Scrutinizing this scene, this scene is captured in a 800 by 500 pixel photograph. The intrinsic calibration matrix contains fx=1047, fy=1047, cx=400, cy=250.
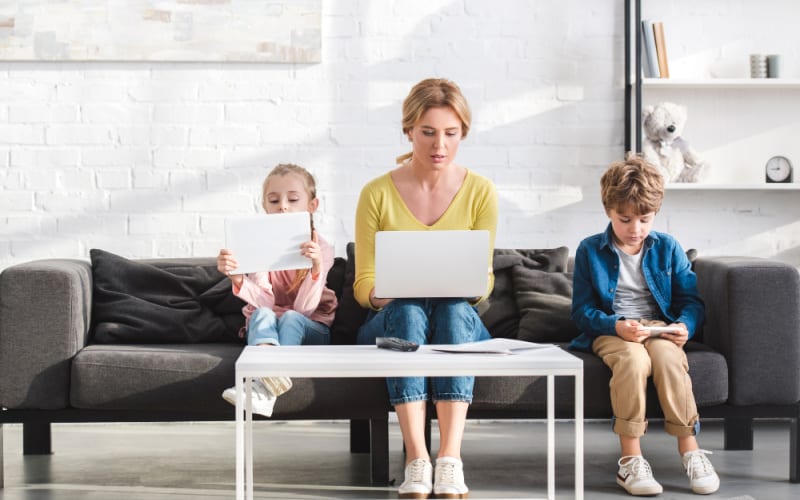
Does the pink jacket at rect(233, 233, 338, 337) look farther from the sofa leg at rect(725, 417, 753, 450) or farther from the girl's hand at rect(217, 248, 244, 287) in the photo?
the sofa leg at rect(725, 417, 753, 450)

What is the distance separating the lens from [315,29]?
395 cm

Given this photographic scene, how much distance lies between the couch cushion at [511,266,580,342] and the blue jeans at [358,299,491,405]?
0.46m

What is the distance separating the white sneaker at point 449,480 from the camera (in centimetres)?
238

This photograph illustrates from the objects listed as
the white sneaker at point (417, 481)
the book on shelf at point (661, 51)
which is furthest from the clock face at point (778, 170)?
the white sneaker at point (417, 481)

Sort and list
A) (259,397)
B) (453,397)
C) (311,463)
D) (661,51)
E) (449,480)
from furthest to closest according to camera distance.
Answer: (661,51)
(311,463)
(259,397)
(453,397)
(449,480)

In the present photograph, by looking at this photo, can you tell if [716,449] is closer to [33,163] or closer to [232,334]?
[232,334]

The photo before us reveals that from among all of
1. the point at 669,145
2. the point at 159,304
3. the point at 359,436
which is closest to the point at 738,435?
the point at 669,145

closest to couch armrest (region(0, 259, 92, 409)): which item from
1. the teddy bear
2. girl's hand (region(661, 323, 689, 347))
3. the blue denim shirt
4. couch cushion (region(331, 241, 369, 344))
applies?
couch cushion (region(331, 241, 369, 344))

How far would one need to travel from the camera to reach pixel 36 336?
2846 millimetres

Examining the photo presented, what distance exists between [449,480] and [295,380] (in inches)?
23.6

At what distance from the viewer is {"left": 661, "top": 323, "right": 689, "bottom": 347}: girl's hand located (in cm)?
286

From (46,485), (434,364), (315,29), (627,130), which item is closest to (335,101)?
(315,29)

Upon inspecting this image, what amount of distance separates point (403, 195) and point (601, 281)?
0.61 m

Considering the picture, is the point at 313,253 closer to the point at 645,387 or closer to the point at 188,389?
the point at 188,389
